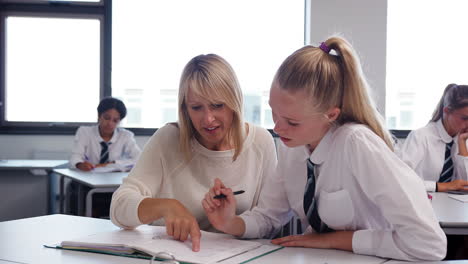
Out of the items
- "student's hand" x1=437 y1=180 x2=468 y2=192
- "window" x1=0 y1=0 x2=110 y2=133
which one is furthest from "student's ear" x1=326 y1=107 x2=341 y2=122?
"window" x1=0 y1=0 x2=110 y2=133

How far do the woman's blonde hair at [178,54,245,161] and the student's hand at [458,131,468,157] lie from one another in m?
2.04

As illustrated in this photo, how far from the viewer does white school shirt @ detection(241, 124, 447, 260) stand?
3.87ft

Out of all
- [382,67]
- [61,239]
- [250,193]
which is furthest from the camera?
[382,67]

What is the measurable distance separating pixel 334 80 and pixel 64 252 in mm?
831

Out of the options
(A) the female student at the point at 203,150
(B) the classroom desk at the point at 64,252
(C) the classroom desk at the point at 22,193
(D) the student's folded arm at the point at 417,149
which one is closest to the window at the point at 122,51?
(C) the classroom desk at the point at 22,193

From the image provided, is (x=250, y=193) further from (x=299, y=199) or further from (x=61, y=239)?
(x=61, y=239)

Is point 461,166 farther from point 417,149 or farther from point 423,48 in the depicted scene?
point 423,48

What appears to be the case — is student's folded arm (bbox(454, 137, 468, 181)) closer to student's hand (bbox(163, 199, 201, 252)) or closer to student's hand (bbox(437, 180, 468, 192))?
student's hand (bbox(437, 180, 468, 192))

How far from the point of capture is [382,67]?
5332 mm

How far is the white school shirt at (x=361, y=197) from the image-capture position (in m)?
1.18

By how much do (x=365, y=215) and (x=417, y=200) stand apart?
21 centimetres

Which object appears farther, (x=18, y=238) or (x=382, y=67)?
(x=382, y=67)

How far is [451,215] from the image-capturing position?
2.08 metres

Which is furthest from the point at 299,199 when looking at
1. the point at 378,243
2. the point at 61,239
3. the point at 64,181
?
the point at 64,181
